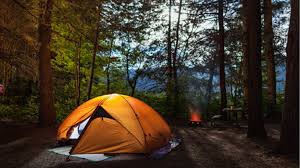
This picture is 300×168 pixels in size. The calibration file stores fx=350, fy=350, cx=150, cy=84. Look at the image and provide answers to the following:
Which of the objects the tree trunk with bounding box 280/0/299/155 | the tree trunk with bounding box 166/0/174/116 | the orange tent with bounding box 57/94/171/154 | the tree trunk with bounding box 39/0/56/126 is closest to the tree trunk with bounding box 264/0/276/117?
the tree trunk with bounding box 166/0/174/116

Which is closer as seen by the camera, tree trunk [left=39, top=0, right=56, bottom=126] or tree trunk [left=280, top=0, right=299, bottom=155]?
tree trunk [left=280, top=0, right=299, bottom=155]

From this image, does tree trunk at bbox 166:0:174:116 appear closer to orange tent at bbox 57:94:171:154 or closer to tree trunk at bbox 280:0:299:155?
orange tent at bbox 57:94:171:154

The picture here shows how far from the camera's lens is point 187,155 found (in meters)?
7.61

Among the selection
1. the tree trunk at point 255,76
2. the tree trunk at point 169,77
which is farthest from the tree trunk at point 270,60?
the tree trunk at point 255,76

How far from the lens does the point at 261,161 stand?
6.93 meters

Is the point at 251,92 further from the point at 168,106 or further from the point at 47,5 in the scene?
the point at 168,106

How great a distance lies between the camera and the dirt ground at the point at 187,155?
6.68m

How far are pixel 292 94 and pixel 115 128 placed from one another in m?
3.85

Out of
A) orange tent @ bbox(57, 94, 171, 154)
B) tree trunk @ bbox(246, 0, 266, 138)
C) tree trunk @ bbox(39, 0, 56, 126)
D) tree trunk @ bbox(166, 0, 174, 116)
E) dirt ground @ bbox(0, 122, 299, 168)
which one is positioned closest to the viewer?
dirt ground @ bbox(0, 122, 299, 168)

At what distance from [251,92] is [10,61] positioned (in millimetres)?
7825

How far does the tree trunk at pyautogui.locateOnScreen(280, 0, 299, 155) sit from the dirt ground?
0.38 metres

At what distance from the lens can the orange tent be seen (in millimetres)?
7664

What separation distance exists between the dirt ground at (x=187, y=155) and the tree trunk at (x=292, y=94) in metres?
0.38

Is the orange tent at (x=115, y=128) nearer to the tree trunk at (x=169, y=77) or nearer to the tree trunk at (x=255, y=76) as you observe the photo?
the tree trunk at (x=255, y=76)
